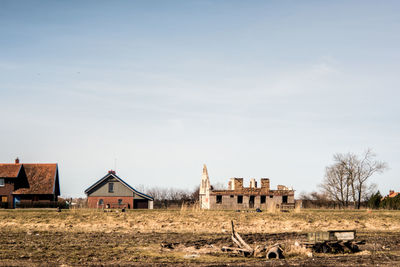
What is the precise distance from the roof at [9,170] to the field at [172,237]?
30149 millimetres

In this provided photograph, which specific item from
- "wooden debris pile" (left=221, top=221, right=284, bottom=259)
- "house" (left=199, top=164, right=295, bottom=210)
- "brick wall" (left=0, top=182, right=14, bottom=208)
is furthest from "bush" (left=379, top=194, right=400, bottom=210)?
"brick wall" (left=0, top=182, right=14, bottom=208)

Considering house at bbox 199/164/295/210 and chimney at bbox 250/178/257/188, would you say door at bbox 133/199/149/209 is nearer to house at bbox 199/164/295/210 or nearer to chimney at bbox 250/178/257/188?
house at bbox 199/164/295/210

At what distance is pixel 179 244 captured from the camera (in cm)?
2788

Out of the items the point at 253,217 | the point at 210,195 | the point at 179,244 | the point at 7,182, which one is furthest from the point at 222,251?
the point at 7,182

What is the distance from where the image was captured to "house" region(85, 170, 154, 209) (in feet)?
222

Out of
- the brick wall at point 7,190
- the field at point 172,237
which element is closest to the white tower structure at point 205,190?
the field at point 172,237

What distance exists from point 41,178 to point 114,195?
12.6m

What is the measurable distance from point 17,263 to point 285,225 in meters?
23.4

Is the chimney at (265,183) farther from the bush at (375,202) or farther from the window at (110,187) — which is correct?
the window at (110,187)

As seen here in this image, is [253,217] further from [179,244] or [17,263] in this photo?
[17,263]

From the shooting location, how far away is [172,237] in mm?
32062

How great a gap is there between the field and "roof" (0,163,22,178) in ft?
98.9

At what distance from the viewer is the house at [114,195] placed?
2667 inches

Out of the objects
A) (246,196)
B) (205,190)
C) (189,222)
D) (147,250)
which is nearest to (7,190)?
(205,190)
